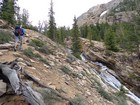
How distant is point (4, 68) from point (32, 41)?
922 cm

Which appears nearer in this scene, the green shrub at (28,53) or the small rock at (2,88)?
the small rock at (2,88)

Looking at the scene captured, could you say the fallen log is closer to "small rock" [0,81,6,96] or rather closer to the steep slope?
"small rock" [0,81,6,96]

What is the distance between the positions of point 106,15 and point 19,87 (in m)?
114

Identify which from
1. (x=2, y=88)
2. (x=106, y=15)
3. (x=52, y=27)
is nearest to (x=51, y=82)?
(x=2, y=88)

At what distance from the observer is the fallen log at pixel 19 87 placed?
1004 centimetres

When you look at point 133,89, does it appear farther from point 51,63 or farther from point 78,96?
point 78,96

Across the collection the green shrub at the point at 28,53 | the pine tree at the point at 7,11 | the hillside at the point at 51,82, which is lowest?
the hillside at the point at 51,82

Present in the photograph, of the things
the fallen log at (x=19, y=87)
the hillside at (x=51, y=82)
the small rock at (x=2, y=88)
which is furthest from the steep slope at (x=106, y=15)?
the small rock at (x=2, y=88)

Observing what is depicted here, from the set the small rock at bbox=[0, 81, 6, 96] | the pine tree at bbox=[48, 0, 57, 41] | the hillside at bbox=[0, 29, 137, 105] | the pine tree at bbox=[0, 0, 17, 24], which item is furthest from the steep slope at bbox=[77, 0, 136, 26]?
the small rock at bbox=[0, 81, 6, 96]

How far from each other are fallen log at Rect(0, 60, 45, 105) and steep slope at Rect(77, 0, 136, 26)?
326 feet

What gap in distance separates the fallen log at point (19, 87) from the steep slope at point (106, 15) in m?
99.4

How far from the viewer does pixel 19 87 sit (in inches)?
402

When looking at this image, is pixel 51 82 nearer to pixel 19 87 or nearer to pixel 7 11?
pixel 19 87

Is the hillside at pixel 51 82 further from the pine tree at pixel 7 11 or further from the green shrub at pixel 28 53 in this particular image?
the pine tree at pixel 7 11
